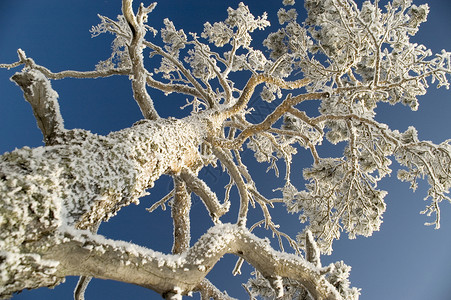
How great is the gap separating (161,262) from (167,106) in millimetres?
26337

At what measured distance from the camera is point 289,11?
6.43m

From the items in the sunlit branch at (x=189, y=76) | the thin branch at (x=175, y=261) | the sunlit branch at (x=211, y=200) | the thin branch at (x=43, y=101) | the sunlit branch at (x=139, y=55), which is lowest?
the thin branch at (x=175, y=261)

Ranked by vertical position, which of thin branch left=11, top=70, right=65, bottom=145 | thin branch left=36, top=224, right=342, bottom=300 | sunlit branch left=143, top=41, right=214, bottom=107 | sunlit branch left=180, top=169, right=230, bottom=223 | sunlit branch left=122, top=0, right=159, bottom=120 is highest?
sunlit branch left=143, top=41, right=214, bottom=107

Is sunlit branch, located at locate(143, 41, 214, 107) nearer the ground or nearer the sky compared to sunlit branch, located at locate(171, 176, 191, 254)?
nearer the sky

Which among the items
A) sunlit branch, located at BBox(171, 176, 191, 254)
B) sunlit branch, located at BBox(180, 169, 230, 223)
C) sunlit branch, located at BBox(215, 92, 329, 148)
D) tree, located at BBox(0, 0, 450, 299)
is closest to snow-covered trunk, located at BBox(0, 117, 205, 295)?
tree, located at BBox(0, 0, 450, 299)

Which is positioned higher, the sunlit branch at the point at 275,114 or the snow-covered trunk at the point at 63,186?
the sunlit branch at the point at 275,114

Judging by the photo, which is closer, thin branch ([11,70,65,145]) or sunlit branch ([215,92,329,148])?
thin branch ([11,70,65,145])

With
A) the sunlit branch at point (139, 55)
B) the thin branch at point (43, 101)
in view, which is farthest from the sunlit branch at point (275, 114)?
the thin branch at point (43, 101)

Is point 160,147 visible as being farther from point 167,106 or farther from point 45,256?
point 167,106

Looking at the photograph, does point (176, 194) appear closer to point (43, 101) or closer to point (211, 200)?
point (211, 200)

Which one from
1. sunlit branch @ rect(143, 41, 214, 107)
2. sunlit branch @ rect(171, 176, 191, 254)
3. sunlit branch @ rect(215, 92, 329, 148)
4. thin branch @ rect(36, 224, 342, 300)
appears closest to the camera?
thin branch @ rect(36, 224, 342, 300)

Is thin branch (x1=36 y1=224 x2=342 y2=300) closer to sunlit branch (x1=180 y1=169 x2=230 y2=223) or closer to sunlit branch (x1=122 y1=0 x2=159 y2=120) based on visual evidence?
sunlit branch (x1=180 y1=169 x2=230 y2=223)

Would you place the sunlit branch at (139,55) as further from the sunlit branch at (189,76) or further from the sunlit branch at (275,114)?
the sunlit branch at (189,76)

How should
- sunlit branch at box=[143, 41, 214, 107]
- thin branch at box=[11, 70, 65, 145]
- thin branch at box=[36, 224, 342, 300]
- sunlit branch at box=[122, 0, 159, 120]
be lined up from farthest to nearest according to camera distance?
sunlit branch at box=[143, 41, 214, 107] → sunlit branch at box=[122, 0, 159, 120] → thin branch at box=[11, 70, 65, 145] → thin branch at box=[36, 224, 342, 300]
